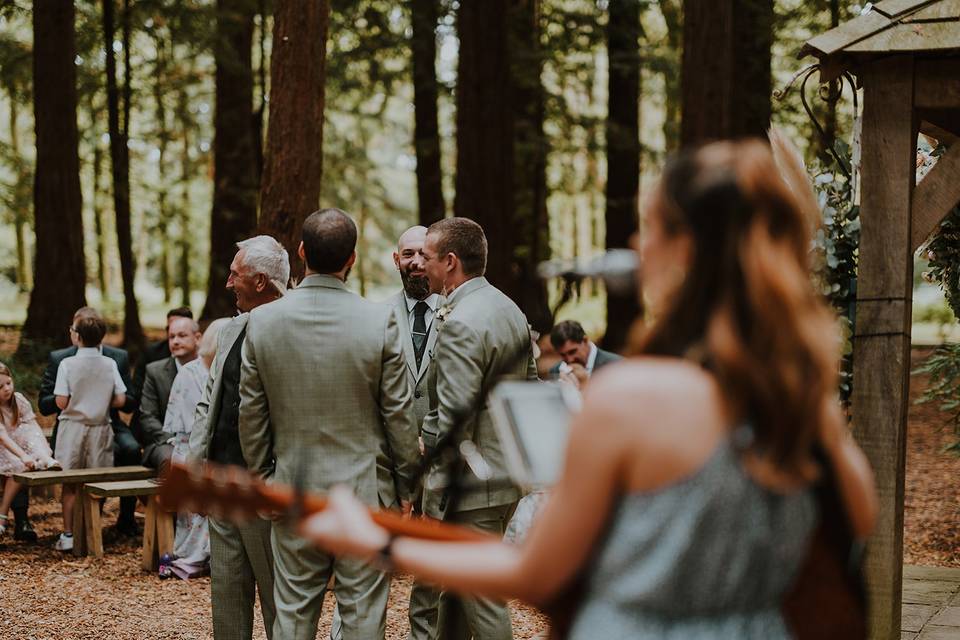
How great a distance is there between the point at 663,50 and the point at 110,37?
11.2 meters

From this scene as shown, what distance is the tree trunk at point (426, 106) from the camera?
20.3m

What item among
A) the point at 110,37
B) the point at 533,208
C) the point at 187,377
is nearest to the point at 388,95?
the point at 533,208

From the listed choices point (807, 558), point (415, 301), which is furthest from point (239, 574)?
point (807, 558)

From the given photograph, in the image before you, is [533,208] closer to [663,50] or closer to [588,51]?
[588,51]

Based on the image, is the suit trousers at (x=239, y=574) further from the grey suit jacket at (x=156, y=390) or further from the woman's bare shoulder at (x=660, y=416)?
the grey suit jacket at (x=156, y=390)

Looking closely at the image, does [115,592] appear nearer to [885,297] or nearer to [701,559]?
[885,297]

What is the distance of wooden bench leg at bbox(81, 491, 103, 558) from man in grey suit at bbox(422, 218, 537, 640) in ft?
17.0

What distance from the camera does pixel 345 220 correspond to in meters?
5.28

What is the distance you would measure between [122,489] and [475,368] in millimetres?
5212

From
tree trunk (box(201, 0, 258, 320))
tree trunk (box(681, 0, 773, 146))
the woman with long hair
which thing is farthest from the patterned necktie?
tree trunk (box(201, 0, 258, 320))

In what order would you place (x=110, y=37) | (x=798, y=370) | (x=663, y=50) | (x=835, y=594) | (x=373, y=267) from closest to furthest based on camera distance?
1. (x=798, y=370)
2. (x=835, y=594)
3. (x=110, y=37)
4. (x=663, y=50)
5. (x=373, y=267)

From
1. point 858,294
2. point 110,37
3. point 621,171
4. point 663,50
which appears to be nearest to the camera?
point 858,294

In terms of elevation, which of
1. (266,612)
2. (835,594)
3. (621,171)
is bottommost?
(266,612)

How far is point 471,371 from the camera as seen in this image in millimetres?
5609
